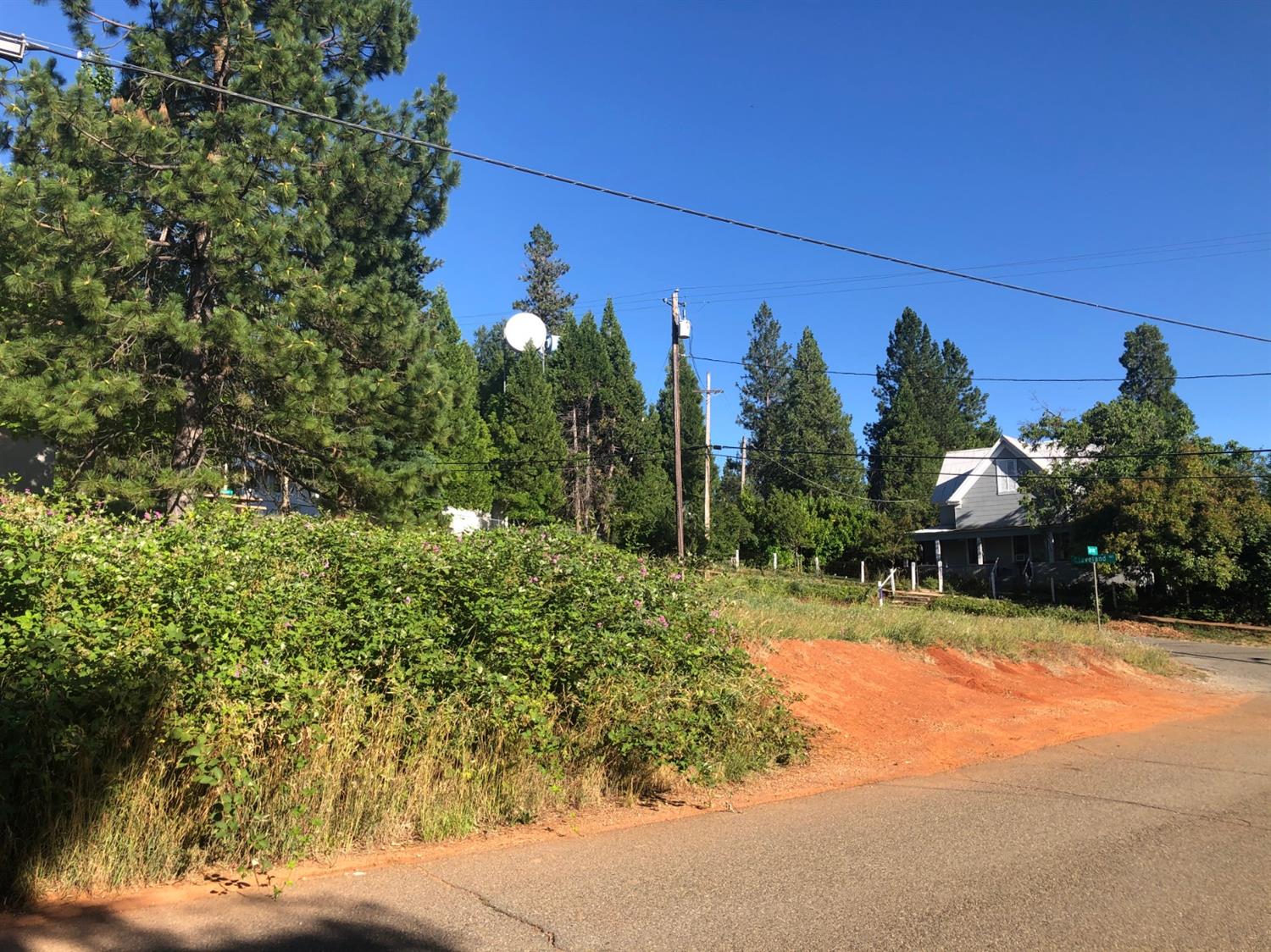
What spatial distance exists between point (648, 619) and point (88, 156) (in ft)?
38.8

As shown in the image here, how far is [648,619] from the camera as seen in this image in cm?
738

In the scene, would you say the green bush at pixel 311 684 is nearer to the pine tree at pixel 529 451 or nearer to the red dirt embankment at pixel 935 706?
the red dirt embankment at pixel 935 706

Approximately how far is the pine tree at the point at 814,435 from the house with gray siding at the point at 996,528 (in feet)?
28.2

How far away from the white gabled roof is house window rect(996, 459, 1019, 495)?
0.51 m

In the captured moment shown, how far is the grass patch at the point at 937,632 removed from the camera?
1368 centimetres

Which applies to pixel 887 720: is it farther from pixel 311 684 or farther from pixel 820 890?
pixel 311 684

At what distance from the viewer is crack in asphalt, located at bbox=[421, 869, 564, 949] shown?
13.9 feet

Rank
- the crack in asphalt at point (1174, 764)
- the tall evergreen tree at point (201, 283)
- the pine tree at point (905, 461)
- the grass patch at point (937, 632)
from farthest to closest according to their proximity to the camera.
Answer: the pine tree at point (905, 461)
the grass patch at point (937, 632)
the tall evergreen tree at point (201, 283)
the crack in asphalt at point (1174, 764)

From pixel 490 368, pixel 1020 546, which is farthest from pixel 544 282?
pixel 1020 546

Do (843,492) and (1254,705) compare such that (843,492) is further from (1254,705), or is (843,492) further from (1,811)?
(1,811)

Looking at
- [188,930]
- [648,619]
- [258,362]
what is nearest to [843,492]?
[258,362]

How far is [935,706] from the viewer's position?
1242cm

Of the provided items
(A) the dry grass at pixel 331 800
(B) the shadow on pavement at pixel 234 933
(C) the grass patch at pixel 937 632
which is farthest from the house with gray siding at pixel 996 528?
(B) the shadow on pavement at pixel 234 933

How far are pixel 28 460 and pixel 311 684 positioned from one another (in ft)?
46.2
